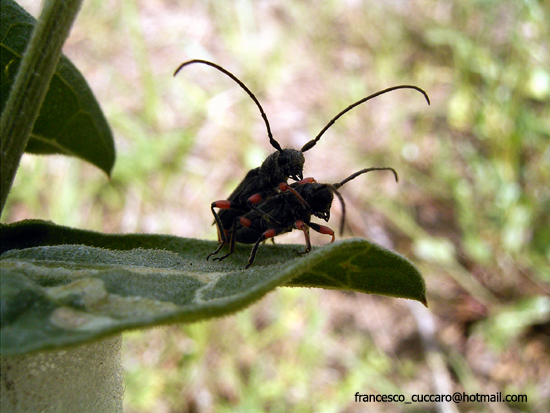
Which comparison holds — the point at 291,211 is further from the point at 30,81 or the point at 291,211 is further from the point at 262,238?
the point at 30,81

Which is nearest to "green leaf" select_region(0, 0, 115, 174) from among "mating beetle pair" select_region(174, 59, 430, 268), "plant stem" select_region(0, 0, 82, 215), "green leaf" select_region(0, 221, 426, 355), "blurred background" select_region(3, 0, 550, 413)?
"plant stem" select_region(0, 0, 82, 215)

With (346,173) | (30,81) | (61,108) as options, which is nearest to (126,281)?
(30,81)

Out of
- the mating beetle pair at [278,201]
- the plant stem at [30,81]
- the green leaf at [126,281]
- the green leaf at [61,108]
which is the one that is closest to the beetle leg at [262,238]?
the mating beetle pair at [278,201]

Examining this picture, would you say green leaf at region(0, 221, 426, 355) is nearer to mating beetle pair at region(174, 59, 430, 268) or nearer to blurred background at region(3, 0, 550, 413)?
mating beetle pair at region(174, 59, 430, 268)

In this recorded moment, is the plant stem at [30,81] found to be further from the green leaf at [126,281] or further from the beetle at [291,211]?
the beetle at [291,211]

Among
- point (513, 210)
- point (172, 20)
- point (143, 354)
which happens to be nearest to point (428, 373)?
point (513, 210)

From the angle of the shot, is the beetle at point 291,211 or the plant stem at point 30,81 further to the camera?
the beetle at point 291,211

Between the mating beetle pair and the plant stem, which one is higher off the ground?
the plant stem
